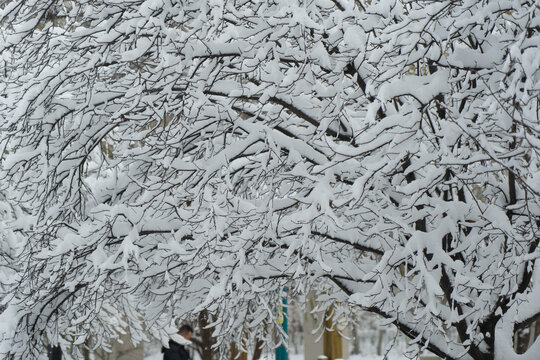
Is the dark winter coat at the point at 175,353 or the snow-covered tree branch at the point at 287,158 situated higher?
the snow-covered tree branch at the point at 287,158

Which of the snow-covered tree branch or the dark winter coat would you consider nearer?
the snow-covered tree branch

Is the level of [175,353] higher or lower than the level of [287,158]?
lower

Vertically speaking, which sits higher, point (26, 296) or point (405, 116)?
point (405, 116)

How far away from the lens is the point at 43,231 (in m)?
7.55

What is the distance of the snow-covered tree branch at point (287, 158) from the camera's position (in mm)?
5879

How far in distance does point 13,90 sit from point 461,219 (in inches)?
181

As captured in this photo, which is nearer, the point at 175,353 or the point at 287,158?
the point at 287,158

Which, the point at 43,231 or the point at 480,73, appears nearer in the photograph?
the point at 480,73

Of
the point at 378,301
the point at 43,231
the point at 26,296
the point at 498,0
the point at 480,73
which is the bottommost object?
the point at 378,301

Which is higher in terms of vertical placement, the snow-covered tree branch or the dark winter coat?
the snow-covered tree branch

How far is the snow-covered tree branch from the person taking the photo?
5.88 metres

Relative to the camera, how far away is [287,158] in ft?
22.2

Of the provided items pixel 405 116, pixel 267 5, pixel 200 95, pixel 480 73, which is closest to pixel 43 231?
pixel 200 95

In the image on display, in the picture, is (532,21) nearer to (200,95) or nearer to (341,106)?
(341,106)
